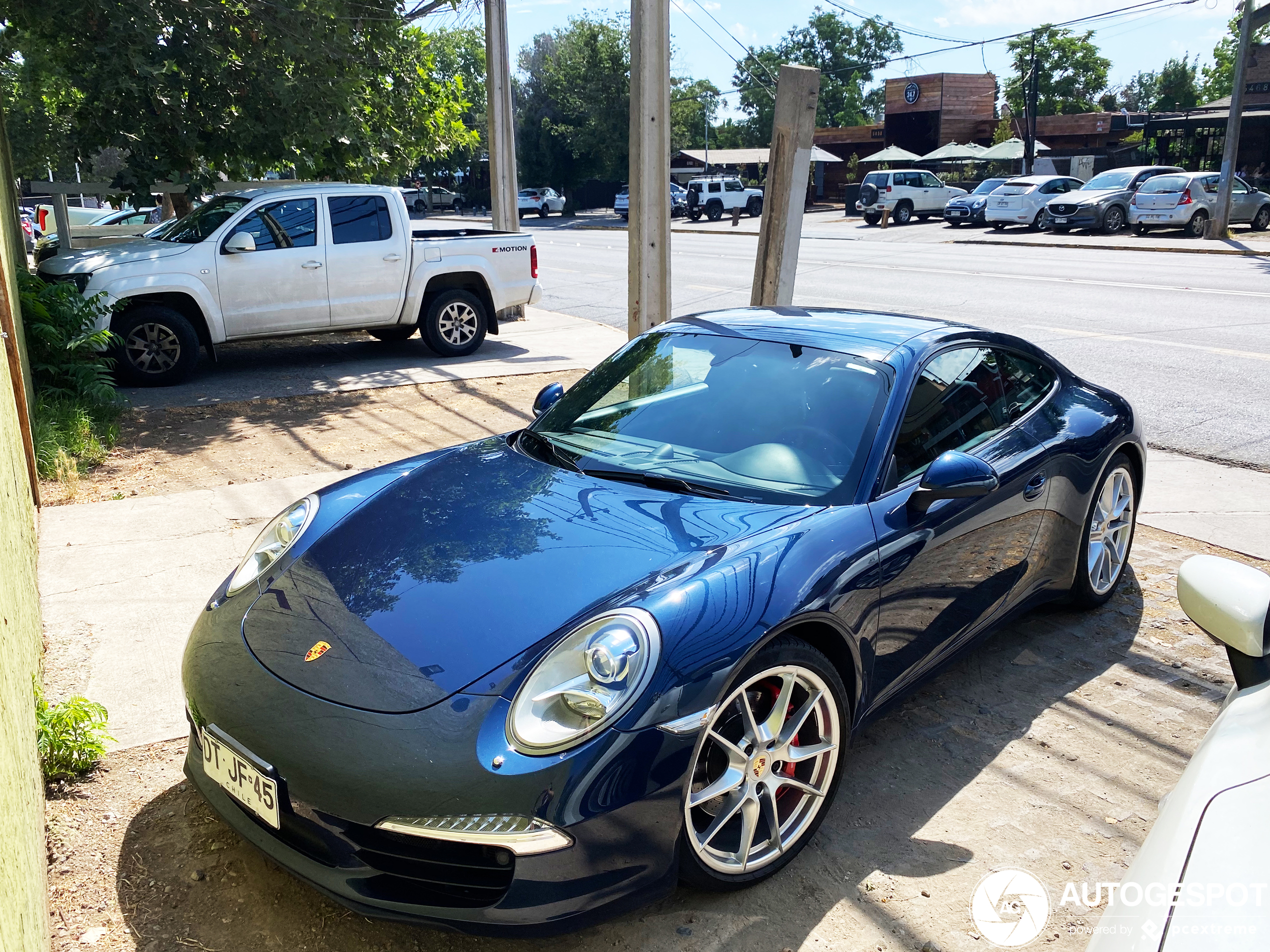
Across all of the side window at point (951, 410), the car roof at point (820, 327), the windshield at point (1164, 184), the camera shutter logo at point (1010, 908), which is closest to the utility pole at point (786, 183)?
the car roof at point (820, 327)

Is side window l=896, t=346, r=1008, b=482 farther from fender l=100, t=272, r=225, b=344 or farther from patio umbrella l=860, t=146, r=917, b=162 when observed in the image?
patio umbrella l=860, t=146, r=917, b=162

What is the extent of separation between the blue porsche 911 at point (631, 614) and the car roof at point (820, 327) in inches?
0.8

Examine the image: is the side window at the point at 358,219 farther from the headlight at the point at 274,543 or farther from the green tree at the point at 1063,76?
the green tree at the point at 1063,76

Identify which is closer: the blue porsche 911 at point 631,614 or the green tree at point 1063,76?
the blue porsche 911 at point 631,614

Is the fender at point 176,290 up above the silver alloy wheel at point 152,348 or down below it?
above

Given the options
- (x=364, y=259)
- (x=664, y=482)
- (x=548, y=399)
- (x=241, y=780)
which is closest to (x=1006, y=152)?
(x=364, y=259)

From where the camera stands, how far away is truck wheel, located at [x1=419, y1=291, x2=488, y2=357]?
36.9 ft

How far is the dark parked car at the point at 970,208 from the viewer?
3272 centimetres

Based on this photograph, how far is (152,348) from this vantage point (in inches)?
378

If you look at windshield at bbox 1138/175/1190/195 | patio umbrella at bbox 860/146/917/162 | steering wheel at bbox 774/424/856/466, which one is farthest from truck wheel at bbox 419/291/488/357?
patio umbrella at bbox 860/146/917/162

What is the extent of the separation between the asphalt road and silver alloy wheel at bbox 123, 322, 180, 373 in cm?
593

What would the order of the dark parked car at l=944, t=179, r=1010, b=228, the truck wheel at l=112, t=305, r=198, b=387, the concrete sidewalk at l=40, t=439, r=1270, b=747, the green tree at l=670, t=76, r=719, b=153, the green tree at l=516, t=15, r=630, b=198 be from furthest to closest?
the green tree at l=670, t=76, r=719, b=153 → the green tree at l=516, t=15, r=630, b=198 → the dark parked car at l=944, t=179, r=1010, b=228 → the truck wheel at l=112, t=305, r=198, b=387 → the concrete sidewalk at l=40, t=439, r=1270, b=747

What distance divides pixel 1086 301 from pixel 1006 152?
111 feet

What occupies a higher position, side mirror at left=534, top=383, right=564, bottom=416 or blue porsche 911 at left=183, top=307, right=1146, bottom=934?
side mirror at left=534, top=383, right=564, bottom=416
